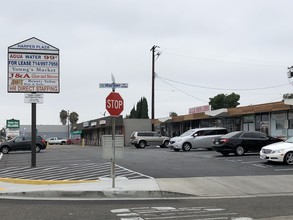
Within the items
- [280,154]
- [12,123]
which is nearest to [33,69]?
[280,154]

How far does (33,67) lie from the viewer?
18953 millimetres

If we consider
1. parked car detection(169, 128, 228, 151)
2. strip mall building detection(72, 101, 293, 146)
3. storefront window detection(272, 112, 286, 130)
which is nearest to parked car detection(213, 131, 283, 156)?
strip mall building detection(72, 101, 293, 146)

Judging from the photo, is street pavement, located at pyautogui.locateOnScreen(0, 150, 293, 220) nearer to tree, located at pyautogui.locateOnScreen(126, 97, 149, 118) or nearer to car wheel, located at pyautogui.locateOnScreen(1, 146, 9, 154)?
car wheel, located at pyautogui.locateOnScreen(1, 146, 9, 154)

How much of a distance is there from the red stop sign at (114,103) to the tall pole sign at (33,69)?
7367 mm

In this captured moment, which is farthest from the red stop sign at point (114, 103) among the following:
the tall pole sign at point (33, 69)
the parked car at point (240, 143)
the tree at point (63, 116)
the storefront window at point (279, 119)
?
the tree at point (63, 116)

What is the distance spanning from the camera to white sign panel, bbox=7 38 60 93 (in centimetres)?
1869

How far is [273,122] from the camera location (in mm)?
31188

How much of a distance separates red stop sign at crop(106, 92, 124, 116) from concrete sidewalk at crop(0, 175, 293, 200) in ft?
7.25

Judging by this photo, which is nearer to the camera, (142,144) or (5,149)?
(5,149)

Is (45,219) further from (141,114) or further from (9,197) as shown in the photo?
(141,114)

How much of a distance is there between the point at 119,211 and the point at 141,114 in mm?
71037

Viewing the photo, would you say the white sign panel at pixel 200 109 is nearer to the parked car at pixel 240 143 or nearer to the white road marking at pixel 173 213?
the parked car at pixel 240 143

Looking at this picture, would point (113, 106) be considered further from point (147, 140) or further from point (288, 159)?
point (147, 140)

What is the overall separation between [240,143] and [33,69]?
12.0 metres
